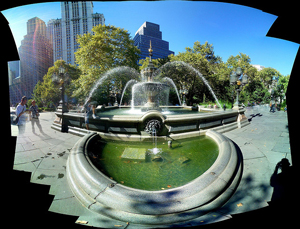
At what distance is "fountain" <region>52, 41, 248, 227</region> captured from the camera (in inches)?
69.1

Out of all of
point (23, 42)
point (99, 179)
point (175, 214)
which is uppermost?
point (23, 42)

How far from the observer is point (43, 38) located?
3160mm

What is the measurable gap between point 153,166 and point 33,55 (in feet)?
14.5

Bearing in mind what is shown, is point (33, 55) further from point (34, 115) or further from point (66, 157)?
point (66, 157)

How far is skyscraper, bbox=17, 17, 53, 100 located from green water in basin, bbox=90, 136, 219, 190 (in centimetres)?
252

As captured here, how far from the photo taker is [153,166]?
122 inches

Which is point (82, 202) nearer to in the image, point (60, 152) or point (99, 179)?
point (99, 179)

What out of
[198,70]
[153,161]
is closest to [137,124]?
[153,161]

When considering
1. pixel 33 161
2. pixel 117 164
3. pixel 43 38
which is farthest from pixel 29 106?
pixel 117 164

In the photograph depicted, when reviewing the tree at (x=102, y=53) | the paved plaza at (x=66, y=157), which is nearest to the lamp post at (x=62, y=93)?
the paved plaza at (x=66, y=157)

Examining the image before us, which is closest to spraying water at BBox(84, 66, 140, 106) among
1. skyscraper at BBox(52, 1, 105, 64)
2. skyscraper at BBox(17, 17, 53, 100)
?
skyscraper at BBox(52, 1, 105, 64)

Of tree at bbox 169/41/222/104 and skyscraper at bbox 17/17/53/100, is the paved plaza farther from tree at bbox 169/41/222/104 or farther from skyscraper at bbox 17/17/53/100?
tree at bbox 169/41/222/104

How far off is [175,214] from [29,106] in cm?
435

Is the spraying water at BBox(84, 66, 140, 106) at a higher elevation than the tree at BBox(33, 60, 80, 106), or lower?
higher
